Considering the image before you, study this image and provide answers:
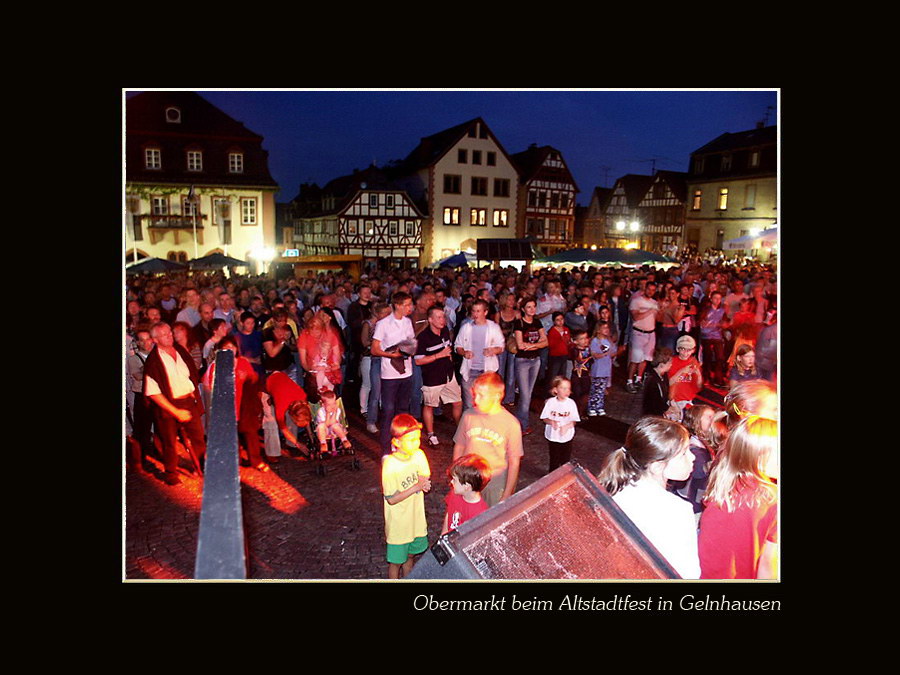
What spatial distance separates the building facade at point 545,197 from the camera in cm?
4016

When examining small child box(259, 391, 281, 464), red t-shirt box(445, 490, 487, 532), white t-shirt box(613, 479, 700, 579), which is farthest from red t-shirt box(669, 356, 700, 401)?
small child box(259, 391, 281, 464)

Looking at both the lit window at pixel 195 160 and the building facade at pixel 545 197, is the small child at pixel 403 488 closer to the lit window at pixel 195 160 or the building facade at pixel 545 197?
the lit window at pixel 195 160

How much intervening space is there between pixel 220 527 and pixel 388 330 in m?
4.52

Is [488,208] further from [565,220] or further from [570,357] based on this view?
[570,357]

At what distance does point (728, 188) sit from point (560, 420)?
1197 inches

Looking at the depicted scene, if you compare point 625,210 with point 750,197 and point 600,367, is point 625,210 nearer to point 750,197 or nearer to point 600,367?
point 750,197

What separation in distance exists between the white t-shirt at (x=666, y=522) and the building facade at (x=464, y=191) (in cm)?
3558

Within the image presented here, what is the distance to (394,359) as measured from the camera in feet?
20.7

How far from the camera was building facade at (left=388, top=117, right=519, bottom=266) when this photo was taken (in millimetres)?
37125

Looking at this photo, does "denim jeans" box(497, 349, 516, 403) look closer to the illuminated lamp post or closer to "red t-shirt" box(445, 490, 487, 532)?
"red t-shirt" box(445, 490, 487, 532)

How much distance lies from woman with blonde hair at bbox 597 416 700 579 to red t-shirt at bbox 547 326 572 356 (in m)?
4.52

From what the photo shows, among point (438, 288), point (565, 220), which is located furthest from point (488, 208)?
point (438, 288)

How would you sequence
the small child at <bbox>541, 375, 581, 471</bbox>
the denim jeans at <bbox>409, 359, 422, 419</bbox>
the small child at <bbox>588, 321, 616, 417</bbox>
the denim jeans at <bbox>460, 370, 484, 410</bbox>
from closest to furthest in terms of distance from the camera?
the small child at <bbox>541, 375, 581, 471</bbox> → the denim jeans at <bbox>460, 370, 484, 410</bbox> → the denim jeans at <bbox>409, 359, 422, 419</bbox> → the small child at <bbox>588, 321, 616, 417</bbox>

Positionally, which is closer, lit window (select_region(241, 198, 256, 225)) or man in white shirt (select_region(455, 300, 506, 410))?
man in white shirt (select_region(455, 300, 506, 410))
